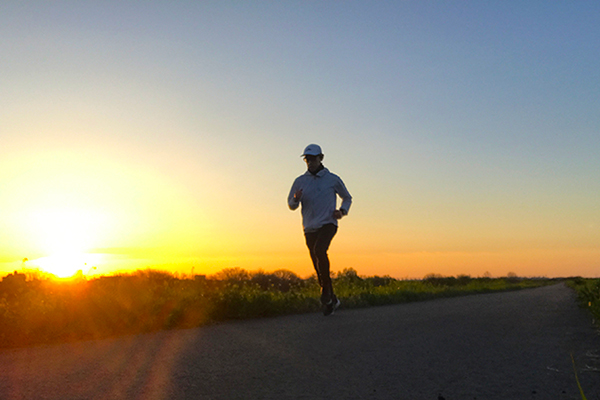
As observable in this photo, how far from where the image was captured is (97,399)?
3.58m

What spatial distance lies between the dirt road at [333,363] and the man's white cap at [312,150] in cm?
288

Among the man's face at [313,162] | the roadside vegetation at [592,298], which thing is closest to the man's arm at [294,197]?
the man's face at [313,162]

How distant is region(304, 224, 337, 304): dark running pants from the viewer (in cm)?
846

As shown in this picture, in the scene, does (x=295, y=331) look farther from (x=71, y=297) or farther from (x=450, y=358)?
(x=71, y=297)

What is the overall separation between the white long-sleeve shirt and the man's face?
0.36 feet

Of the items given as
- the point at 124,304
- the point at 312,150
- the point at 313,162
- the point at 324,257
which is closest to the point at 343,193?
the point at 313,162

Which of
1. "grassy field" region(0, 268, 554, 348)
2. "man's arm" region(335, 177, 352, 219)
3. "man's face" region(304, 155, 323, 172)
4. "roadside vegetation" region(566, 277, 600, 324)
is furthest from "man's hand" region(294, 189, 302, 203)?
"roadside vegetation" region(566, 277, 600, 324)

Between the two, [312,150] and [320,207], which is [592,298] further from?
[312,150]

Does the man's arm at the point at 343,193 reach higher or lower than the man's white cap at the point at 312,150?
lower

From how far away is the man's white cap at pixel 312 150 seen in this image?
8.66m

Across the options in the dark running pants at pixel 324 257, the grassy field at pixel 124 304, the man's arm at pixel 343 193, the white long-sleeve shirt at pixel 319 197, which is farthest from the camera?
the man's arm at pixel 343 193

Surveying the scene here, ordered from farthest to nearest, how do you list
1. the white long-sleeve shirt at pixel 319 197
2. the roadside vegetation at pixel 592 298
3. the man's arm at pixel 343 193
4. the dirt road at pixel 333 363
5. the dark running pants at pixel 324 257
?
1. the man's arm at pixel 343 193
2. the white long-sleeve shirt at pixel 319 197
3. the dark running pants at pixel 324 257
4. the roadside vegetation at pixel 592 298
5. the dirt road at pixel 333 363

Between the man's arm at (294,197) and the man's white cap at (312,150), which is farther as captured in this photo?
the man's white cap at (312,150)

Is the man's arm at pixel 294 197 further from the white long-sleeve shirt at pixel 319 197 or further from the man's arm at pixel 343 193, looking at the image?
the man's arm at pixel 343 193
